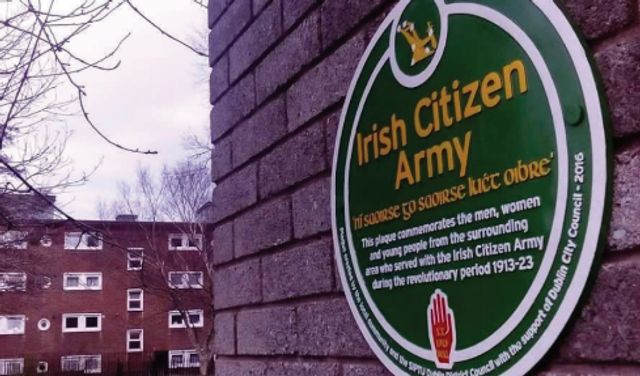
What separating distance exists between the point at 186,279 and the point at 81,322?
643 cm

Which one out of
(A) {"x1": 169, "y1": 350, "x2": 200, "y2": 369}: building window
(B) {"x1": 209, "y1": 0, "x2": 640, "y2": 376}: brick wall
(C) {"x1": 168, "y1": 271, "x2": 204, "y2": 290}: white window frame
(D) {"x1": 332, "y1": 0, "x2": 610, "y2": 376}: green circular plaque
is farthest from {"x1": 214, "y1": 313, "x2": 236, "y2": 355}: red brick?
(A) {"x1": 169, "y1": 350, "x2": 200, "y2": 369}: building window

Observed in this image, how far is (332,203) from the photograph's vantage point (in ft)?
7.48

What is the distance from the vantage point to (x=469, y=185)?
5.51 feet

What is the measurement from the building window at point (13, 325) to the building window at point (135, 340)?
4.98 metres

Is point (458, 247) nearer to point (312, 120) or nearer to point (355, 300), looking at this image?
point (355, 300)

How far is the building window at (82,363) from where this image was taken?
35.2 meters

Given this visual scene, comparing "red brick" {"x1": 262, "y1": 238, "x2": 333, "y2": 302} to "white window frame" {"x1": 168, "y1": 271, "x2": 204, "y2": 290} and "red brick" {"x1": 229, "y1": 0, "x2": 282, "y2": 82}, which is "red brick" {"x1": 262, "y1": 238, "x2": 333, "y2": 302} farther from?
"white window frame" {"x1": 168, "y1": 271, "x2": 204, "y2": 290}

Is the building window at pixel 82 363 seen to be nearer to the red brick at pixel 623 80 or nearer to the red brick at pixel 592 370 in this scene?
the red brick at pixel 592 370

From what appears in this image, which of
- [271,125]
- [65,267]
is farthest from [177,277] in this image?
[271,125]

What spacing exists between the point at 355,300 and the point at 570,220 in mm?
867

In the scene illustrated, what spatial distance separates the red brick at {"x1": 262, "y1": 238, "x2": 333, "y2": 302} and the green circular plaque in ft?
0.41

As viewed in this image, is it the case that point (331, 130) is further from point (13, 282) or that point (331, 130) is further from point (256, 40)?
point (13, 282)

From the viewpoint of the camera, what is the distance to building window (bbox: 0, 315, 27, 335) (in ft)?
115

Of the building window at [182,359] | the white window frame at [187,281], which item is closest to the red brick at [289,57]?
the white window frame at [187,281]
